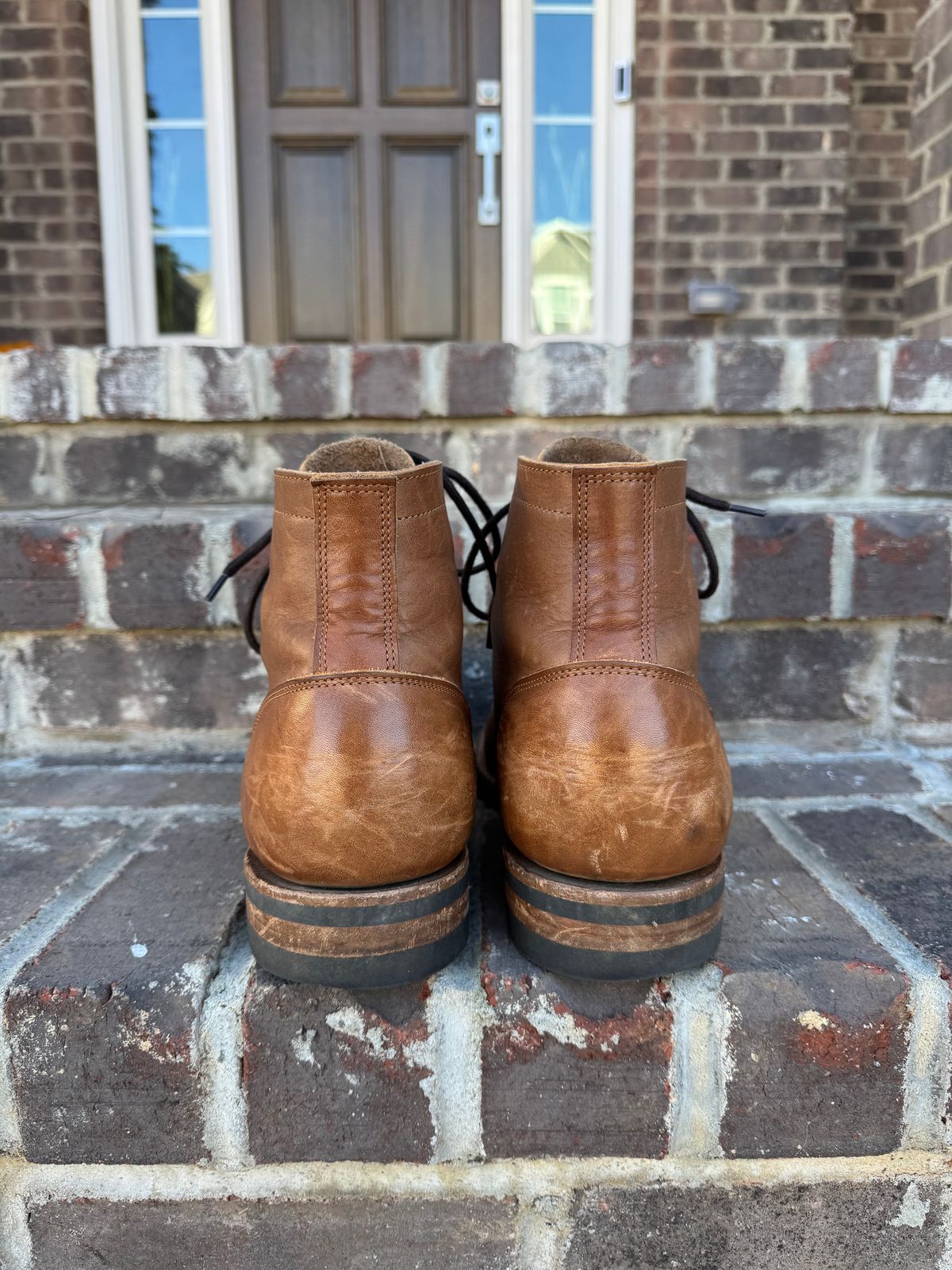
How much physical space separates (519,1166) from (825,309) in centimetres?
343

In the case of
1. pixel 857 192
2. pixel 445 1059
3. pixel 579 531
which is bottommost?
pixel 445 1059

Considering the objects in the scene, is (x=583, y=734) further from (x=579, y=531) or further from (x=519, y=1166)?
(x=519, y=1166)

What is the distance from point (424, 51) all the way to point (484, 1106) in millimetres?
3760

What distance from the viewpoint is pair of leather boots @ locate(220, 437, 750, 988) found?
645 mm

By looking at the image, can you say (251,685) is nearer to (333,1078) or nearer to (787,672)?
(333,1078)

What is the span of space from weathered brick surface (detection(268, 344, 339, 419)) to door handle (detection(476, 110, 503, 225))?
8.10ft

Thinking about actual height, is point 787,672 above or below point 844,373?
below

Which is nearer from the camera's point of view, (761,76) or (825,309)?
(761,76)

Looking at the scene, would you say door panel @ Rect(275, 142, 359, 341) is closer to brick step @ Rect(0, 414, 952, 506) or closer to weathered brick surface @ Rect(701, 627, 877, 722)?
brick step @ Rect(0, 414, 952, 506)

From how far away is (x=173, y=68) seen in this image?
10.8 feet

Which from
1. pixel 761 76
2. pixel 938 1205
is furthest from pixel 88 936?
pixel 761 76

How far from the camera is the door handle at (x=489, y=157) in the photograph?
3.24m

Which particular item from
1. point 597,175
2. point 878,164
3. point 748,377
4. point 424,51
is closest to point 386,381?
point 748,377

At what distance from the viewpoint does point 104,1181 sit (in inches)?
26.7
